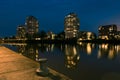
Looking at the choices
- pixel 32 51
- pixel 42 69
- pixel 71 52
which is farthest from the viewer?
pixel 32 51

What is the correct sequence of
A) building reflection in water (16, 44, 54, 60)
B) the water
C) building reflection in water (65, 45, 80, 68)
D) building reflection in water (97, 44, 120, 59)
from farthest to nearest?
building reflection in water (97, 44, 120, 59) → building reflection in water (16, 44, 54, 60) → building reflection in water (65, 45, 80, 68) → the water

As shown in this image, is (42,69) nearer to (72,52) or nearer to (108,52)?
(72,52)

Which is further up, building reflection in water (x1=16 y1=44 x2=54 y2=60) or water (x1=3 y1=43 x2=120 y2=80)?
building reflection in water (x1=16 y1=44 x2=54 y2=60)

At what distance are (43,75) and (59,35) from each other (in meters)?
191

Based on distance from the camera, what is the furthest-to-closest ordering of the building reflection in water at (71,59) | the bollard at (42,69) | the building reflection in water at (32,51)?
the building reflection in water at (32,51) → the building reflection in water at (71,59) → the bollard at (42,69)

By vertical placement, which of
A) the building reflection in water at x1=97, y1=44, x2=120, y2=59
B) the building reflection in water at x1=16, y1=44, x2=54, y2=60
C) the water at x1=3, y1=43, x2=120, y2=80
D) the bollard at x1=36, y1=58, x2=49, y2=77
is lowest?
the building reflection in water at x1=97, y1=44, x2=120, y2=59

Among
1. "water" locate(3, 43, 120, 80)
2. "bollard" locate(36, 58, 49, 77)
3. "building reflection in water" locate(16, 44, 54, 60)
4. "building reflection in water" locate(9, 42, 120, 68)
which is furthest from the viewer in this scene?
"building reflection in water" locate(16, 44, 54, 60)

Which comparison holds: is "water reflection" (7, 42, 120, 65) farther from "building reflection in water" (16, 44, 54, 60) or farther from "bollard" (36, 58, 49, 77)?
"bollard" (36, 58, 49, 77)

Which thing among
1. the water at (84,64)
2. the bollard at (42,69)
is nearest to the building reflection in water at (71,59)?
the water at (84,64)

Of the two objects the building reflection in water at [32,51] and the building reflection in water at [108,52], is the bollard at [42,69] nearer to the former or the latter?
the building reflection in water at [32,51]

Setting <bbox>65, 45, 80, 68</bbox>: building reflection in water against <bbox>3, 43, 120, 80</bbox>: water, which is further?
<bbox>65, 45, 80, 68</bbox>: building reflection in water

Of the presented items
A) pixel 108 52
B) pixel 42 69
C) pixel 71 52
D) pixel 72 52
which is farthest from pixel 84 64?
pixel 108 52

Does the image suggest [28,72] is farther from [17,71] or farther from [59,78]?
[59,78]

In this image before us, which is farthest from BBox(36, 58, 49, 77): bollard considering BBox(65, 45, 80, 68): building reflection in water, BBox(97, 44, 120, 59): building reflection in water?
BBox(97, 44, 120, 59): building reflection in water
